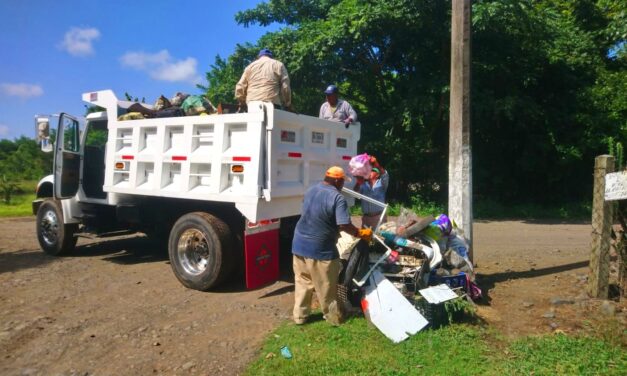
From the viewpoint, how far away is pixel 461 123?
5461mm

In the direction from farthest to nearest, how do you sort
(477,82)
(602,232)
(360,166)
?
1. (477,82)
2. (360,166)
3. (602,232)

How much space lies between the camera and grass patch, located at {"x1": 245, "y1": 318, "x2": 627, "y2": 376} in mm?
3445

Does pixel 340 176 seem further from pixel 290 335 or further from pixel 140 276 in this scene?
pixel 140 276

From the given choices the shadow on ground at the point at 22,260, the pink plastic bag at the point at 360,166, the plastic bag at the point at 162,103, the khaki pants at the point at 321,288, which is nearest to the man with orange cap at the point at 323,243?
the khaki pants at the point at 321,288

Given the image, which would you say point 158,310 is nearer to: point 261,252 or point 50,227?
point 261,252

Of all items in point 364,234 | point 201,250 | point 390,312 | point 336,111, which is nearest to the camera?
point 390,312

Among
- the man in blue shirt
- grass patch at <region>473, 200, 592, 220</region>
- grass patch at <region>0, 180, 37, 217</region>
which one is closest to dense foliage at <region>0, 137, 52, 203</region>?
grass patch at <region>0, 180, 37, 217</region>

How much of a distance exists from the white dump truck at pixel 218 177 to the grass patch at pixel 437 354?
5.06 ft

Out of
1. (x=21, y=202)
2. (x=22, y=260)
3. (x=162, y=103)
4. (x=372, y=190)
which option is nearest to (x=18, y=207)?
(x=21, y=202)

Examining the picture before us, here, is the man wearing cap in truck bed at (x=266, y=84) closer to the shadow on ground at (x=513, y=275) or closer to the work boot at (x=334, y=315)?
the work boot at (x=334, y=315)

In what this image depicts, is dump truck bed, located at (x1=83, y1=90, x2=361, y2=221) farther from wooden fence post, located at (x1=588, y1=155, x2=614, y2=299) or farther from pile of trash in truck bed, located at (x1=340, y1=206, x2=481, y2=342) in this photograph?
wooden fence post, located at (x1=588, y1=155, x2=614, y2=299)

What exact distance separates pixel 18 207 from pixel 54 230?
12572 mm

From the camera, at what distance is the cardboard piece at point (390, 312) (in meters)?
4.09

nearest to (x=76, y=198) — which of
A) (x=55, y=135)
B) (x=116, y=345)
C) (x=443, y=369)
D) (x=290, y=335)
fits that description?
(x=55, y=135)
